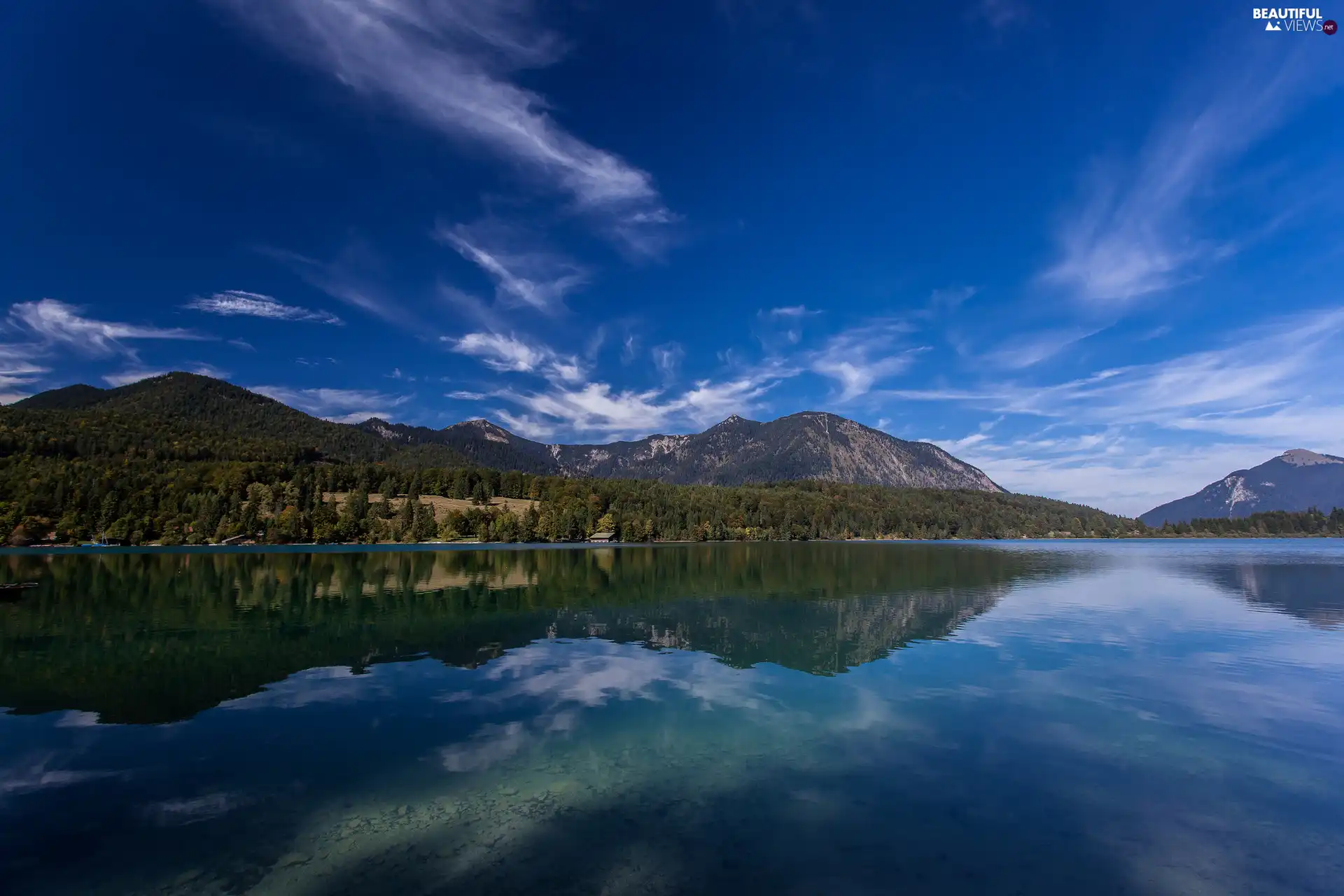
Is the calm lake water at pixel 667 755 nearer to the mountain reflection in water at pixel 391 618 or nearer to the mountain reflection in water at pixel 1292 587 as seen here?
the mountain reflection in water at pixel 391 618

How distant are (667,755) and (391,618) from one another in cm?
3458

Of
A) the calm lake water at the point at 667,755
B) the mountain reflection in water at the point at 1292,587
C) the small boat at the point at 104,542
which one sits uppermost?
the small boat at the point at 104,542

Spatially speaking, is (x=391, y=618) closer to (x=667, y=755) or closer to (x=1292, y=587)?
(x=667, y=755)

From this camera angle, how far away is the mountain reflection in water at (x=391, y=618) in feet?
92.4

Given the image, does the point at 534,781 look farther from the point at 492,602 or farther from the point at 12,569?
the point at 12,569

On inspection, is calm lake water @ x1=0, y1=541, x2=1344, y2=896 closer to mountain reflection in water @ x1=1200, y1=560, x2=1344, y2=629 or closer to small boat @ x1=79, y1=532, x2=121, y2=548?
mountain reflection in water @ x1=1200, y1=560, x2=1344, y2=629

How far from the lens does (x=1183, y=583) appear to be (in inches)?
2972

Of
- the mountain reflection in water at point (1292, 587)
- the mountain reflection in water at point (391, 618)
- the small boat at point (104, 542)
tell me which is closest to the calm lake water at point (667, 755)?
the mountain reflection in water at point (391, 618)

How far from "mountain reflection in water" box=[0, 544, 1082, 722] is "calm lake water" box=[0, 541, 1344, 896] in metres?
0.41

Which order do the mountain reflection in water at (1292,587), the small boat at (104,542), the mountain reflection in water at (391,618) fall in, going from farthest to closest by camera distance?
the small boat at (104,542)
the mountain reflection in water at (1292,587)
the mountain reflection in water at (391,618)

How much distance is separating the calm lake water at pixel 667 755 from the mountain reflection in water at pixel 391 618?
1.36 feet

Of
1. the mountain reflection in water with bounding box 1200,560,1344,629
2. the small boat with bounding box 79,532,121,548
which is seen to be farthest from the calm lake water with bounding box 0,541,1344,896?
the small boat with bounding box 79,532,121,548

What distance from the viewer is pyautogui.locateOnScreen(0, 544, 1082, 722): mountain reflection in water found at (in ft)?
92.4

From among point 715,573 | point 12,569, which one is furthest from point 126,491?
point 715,573
